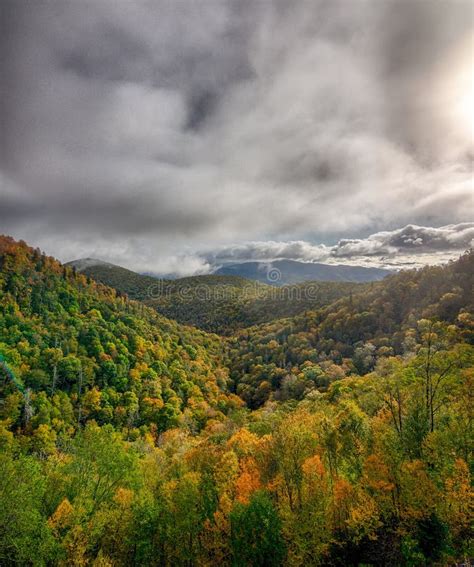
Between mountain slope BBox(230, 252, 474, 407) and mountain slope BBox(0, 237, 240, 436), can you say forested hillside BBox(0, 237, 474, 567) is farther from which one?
mountain slope BBox(230, 252, 474, 407)

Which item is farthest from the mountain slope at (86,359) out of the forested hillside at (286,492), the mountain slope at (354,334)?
the forested hillside at (286,492)

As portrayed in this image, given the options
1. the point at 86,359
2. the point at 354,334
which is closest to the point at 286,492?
the point at 86,359

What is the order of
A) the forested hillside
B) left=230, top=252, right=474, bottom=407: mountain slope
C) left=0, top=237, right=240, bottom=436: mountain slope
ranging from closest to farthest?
1. the forested hillside
2. left=0, top=237, right=240, bottom=436: mountain slope
3. left=230, top=252, right=474, bottom=407: mountain slope

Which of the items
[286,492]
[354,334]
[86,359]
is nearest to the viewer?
[286,492]

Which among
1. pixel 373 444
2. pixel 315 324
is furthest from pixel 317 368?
pixel 373 444

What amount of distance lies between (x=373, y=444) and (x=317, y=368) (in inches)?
3564

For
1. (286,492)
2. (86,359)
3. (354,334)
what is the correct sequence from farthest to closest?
(354,334)
(86,359)
(286,492)

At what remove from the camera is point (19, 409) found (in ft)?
256

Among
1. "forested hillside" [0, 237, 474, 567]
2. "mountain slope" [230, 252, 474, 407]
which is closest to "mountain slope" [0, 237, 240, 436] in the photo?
"mountain slope" [230, 252, 474, 407]

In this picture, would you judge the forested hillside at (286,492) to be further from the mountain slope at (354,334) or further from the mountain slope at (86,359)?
the mountain slope at (354,334)

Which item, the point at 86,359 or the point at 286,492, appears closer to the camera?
the point at 286,492

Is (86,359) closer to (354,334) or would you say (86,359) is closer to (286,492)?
(286,492)

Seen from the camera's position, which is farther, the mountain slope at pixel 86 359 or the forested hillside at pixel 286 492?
the mountain slope at pixel 86 359

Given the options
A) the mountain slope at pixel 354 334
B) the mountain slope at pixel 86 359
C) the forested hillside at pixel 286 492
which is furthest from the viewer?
the mountain slope at pixel 354 334
